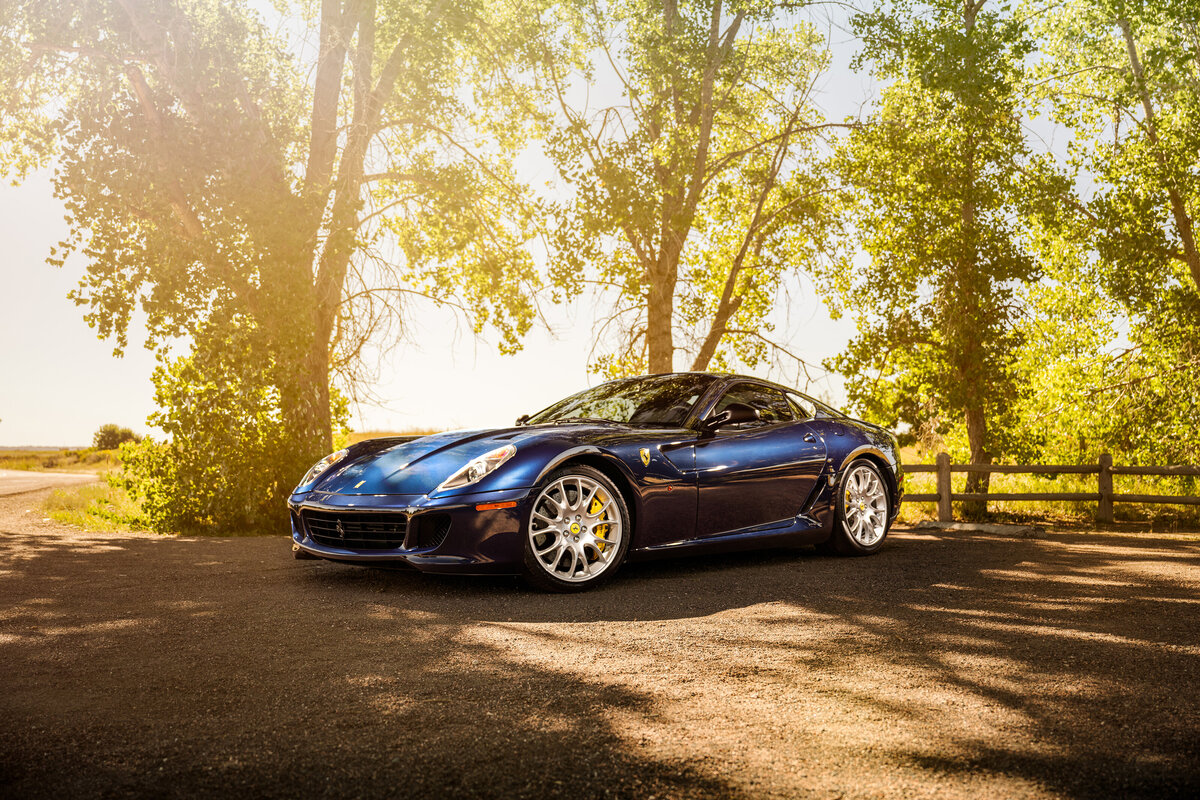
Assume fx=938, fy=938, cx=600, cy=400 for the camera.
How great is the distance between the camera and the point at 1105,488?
1396 cm

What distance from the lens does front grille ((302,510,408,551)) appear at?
5.68 m

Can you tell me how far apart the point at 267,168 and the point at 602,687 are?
10089 millimetres

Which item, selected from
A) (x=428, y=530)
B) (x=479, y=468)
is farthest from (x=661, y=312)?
(x=428, y=530)

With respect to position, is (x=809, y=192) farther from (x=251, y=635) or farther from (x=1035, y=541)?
(x=251, y=635)

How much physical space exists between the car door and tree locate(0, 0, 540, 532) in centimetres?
620

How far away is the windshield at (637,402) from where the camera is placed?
7.09 meters

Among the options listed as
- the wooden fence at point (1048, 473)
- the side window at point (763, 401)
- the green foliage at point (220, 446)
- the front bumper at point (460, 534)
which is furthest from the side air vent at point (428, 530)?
the wooden fence at point (1048, 473)

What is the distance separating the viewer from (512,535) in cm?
567

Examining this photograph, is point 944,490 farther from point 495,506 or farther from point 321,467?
point 321,467

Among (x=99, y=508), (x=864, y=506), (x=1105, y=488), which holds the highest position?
(x=1105, y=488)

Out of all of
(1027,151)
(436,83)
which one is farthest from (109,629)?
(1027,151)

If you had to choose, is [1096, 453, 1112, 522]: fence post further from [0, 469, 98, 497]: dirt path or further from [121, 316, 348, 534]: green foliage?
[0, 469, 98, 497]: dirt path

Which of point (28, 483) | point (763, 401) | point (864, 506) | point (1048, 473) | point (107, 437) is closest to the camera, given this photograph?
point (763, 401)

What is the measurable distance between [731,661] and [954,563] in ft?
13.1
